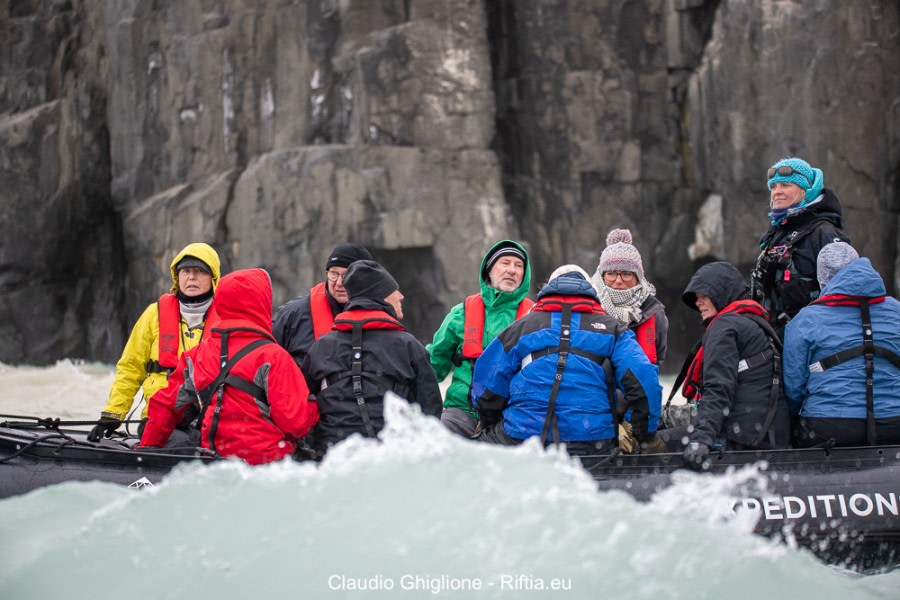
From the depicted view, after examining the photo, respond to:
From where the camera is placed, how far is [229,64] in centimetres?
1454

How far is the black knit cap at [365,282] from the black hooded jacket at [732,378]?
1.68 meters

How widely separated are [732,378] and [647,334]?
3.01 feet

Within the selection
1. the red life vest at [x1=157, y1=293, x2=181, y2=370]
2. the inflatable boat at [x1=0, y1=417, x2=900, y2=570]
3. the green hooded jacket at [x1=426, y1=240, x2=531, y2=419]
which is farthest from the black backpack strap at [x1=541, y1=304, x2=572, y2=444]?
the red life vest at [x1=157, y1=293, x2=181, y2=370]

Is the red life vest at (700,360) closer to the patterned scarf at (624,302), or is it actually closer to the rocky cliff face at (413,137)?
the patterned scarf at (624,302)

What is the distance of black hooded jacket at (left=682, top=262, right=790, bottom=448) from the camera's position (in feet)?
16.2

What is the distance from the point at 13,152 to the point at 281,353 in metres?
11.6

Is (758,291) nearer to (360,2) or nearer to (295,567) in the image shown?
(295,567)

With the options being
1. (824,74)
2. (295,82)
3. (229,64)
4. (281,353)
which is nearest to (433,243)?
(295,82)

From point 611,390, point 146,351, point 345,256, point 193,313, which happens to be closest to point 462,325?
point 345,256

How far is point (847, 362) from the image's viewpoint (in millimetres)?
4984

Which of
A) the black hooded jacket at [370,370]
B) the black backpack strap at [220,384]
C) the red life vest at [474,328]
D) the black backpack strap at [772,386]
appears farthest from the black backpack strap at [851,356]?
the black backpack strap at [220,384]

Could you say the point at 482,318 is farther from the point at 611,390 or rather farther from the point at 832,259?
the point at 832,259

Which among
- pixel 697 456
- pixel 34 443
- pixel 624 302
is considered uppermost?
pixel 624 302

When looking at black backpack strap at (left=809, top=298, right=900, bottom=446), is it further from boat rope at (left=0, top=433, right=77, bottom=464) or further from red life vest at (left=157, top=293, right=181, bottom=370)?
boat rope at (left=0, top=433, right=77, bottom=464)
